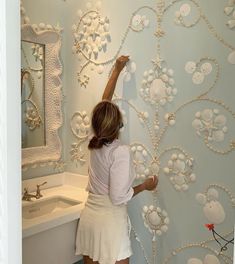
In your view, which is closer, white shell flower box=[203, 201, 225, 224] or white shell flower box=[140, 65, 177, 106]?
white shell flower box=[203, 201, 225, 224]

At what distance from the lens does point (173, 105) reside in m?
2.02

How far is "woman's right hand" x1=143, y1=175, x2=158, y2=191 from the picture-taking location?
2.03m

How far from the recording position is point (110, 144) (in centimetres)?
188

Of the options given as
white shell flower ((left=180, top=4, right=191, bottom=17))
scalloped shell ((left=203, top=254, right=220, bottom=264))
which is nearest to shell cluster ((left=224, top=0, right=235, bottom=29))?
white shell flower ((left=180, top=4, right=191, bottom=17))

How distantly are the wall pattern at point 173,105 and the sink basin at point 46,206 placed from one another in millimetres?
496

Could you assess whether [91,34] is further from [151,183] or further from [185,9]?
[151,183]

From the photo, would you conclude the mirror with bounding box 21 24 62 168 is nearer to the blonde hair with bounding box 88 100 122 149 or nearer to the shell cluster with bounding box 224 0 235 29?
the blonde hair with bounding box 88 100 122 149

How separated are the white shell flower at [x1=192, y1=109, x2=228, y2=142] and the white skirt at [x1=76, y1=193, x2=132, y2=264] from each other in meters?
0.65

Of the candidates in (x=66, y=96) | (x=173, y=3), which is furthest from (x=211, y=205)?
(x=66, y=96)

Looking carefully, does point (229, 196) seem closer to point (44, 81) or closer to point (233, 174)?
point (233, 174)

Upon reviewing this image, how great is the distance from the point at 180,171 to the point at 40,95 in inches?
46.2

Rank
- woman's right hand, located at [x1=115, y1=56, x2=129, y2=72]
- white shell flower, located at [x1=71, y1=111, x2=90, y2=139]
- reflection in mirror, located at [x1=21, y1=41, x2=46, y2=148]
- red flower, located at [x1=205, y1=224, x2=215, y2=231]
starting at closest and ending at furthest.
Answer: red flower, located at [x1=205, y1=224, x2=215, y2=231] < woman's right hand, located at [x1=115, y1=56, x2=129, y2=72] < reflection in mirror, located at [x1=21, y1=41, x2=46, y2=148] < white shell flower, located at [x1=71, y1=111, x2=90, y2=139]

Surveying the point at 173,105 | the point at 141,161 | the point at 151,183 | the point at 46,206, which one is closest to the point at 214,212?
the point at 151,183

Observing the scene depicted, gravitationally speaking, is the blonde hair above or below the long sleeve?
above
